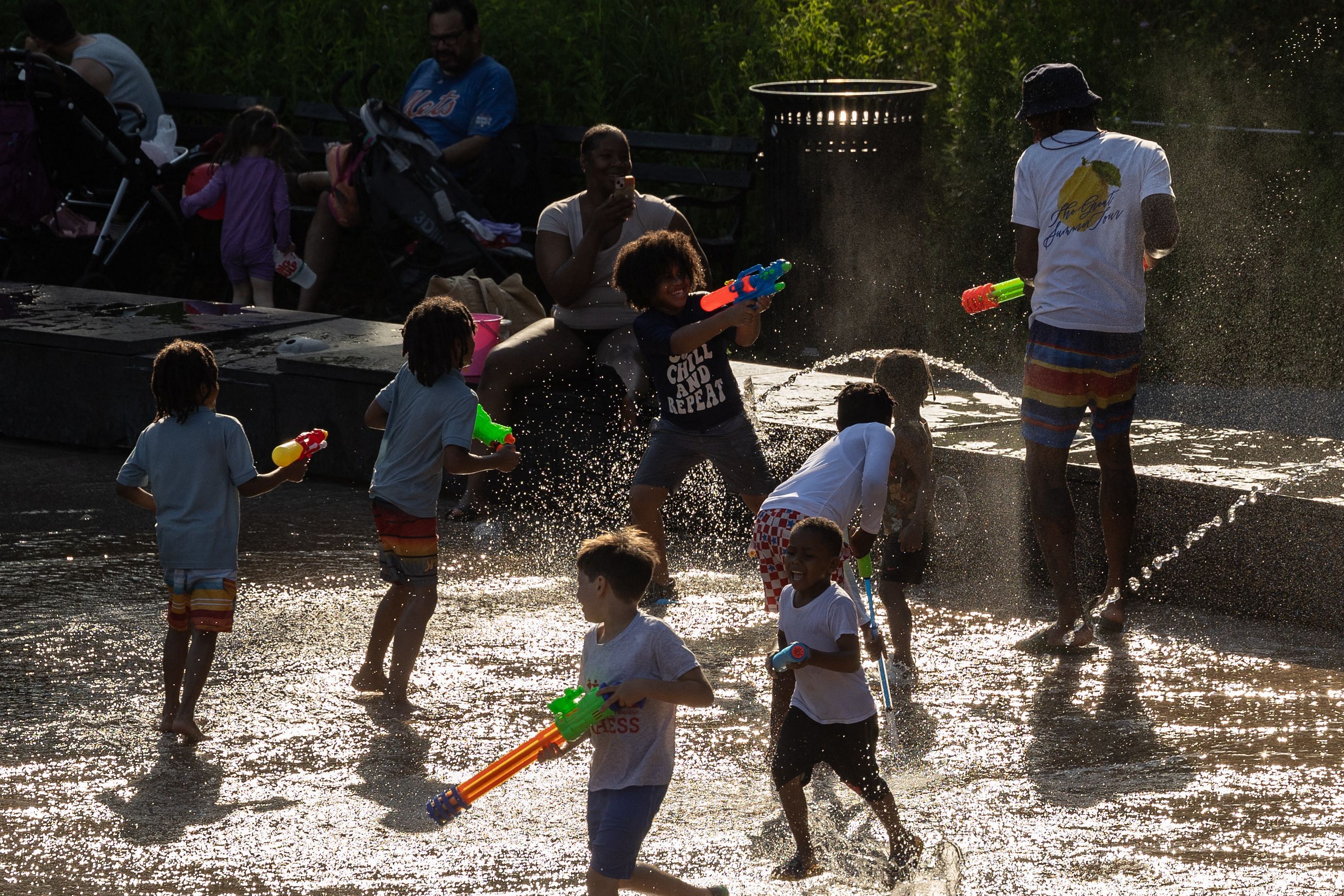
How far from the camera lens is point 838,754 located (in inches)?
157

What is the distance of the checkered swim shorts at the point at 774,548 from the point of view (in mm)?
4730

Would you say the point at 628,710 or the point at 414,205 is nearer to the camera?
the point at 628,710

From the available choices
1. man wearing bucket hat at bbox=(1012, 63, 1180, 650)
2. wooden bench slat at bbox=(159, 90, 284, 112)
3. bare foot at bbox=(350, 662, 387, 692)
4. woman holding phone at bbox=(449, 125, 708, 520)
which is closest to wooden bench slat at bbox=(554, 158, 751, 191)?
woman holding phone at bbox=(449, 125, 708, 520)

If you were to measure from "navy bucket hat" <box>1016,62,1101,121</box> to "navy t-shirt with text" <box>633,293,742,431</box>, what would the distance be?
1.24 m

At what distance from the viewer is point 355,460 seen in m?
8.07

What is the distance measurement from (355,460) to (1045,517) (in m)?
3.59

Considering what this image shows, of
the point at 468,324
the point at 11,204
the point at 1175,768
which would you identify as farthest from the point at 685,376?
the point at 11,204

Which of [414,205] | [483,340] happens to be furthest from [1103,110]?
[483,340]

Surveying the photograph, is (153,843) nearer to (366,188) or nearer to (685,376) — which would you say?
(685,376)

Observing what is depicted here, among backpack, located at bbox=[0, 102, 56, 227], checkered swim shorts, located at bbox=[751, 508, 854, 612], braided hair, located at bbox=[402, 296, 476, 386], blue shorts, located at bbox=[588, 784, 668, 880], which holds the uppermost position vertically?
backpack, located at bbox=[0, 102, 56, 227]

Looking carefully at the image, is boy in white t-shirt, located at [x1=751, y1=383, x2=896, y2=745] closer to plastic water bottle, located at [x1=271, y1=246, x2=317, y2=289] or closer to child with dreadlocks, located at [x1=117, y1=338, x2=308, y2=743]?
child with dreadlocks, located at [x1=117, y1=338, x2=308, y2=743]

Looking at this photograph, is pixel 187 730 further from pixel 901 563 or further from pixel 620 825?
pixel 901 563

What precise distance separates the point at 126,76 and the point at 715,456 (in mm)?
7077

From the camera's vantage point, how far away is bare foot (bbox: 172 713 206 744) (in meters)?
4.86
